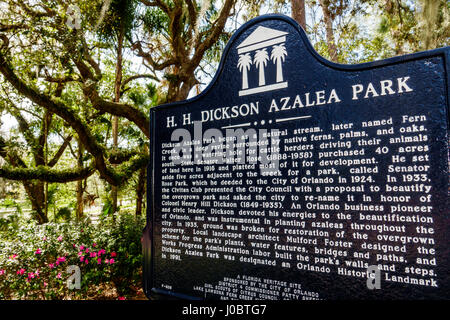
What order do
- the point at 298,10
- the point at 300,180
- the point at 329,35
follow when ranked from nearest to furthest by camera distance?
1. the point at 300,180
2. the point at 298,10
3. the point at 329,35

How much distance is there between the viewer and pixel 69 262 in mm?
4547

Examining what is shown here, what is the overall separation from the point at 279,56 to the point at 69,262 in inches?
179

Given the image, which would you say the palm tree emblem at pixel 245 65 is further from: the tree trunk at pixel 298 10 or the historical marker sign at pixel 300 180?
the tree trunk at pixel 298 10

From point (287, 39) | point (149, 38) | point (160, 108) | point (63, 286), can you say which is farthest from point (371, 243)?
point (149, 38)

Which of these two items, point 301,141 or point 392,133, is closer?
point 392,133

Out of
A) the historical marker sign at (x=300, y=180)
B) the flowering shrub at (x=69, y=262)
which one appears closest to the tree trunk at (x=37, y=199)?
the flowering shrub at (x=69, y=262)

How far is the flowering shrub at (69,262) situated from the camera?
4.38m

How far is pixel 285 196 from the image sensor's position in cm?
219

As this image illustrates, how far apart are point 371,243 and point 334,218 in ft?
0.90

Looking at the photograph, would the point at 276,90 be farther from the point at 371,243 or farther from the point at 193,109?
the point at 371,243
